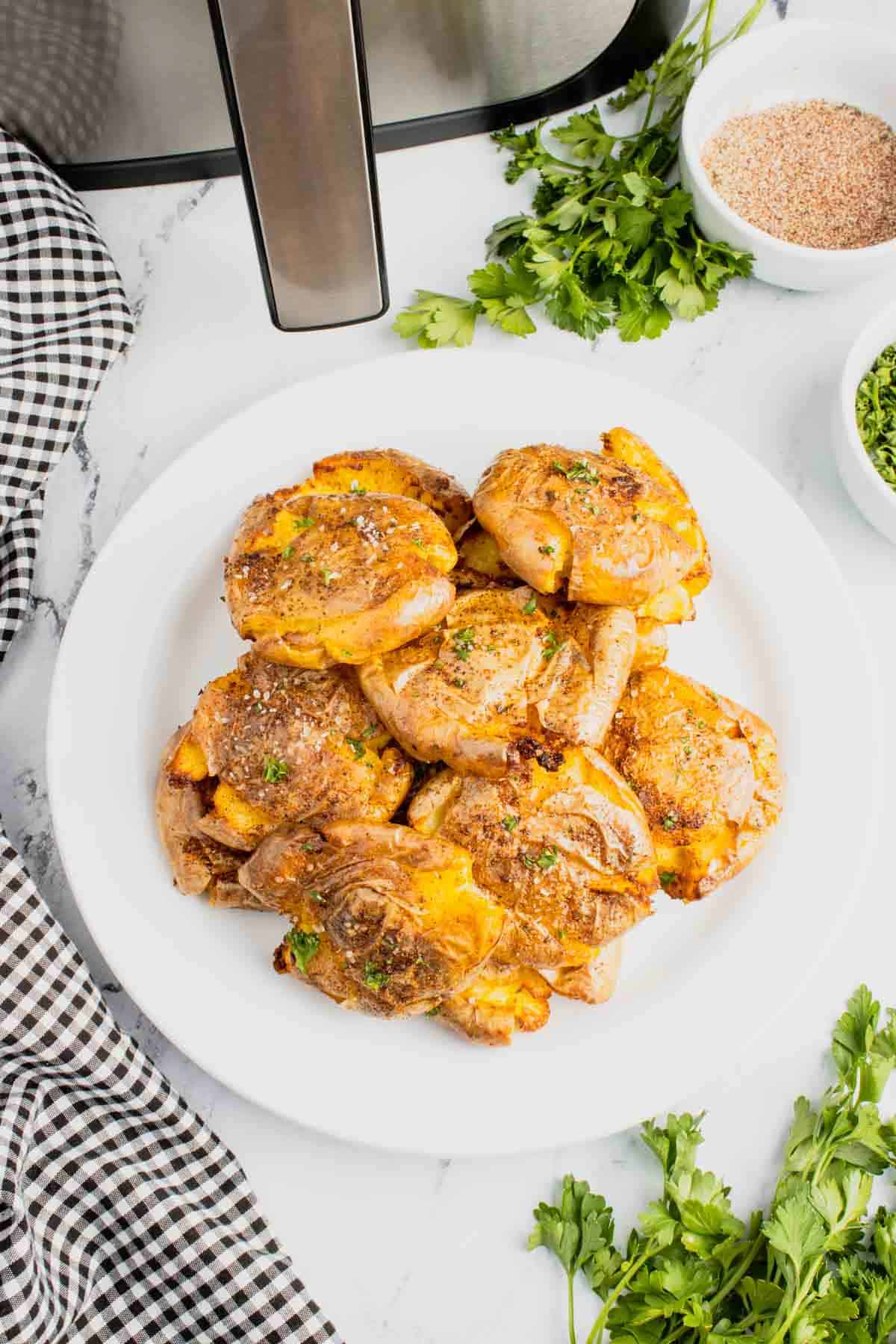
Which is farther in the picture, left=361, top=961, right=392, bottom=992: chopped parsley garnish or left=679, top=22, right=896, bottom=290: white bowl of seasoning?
left=679, top=22, right=896, bottom=290: white bowl of seasoning

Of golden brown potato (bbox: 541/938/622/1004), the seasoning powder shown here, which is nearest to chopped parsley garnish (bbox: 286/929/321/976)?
golden brown potato (bbox: 541/938/622/1004)

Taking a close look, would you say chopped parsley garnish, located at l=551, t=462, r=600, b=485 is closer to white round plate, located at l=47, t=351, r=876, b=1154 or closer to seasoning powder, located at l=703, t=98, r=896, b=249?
white round plate, located at l=47, t=351, r=876, b=1154

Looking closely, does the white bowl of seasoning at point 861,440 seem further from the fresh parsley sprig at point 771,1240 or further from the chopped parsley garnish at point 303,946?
the chopped parsley garnish at point 303,946

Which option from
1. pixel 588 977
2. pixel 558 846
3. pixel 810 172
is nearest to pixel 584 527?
pixel 558 846

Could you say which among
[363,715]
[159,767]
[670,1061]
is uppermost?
[363,715]

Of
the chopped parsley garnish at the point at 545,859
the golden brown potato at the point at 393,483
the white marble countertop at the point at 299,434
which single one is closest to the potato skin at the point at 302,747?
the chopped parsley garnish at the point at 545,859

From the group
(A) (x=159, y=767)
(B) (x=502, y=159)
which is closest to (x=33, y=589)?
(A) (x=159, y=767)

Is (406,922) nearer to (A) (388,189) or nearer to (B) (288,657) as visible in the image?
(B) (288,657)

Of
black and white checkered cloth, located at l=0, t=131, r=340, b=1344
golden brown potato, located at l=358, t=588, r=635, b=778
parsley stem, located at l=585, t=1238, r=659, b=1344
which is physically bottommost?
parsley stem, located at l=585, t=1238, r=659, b=1344
